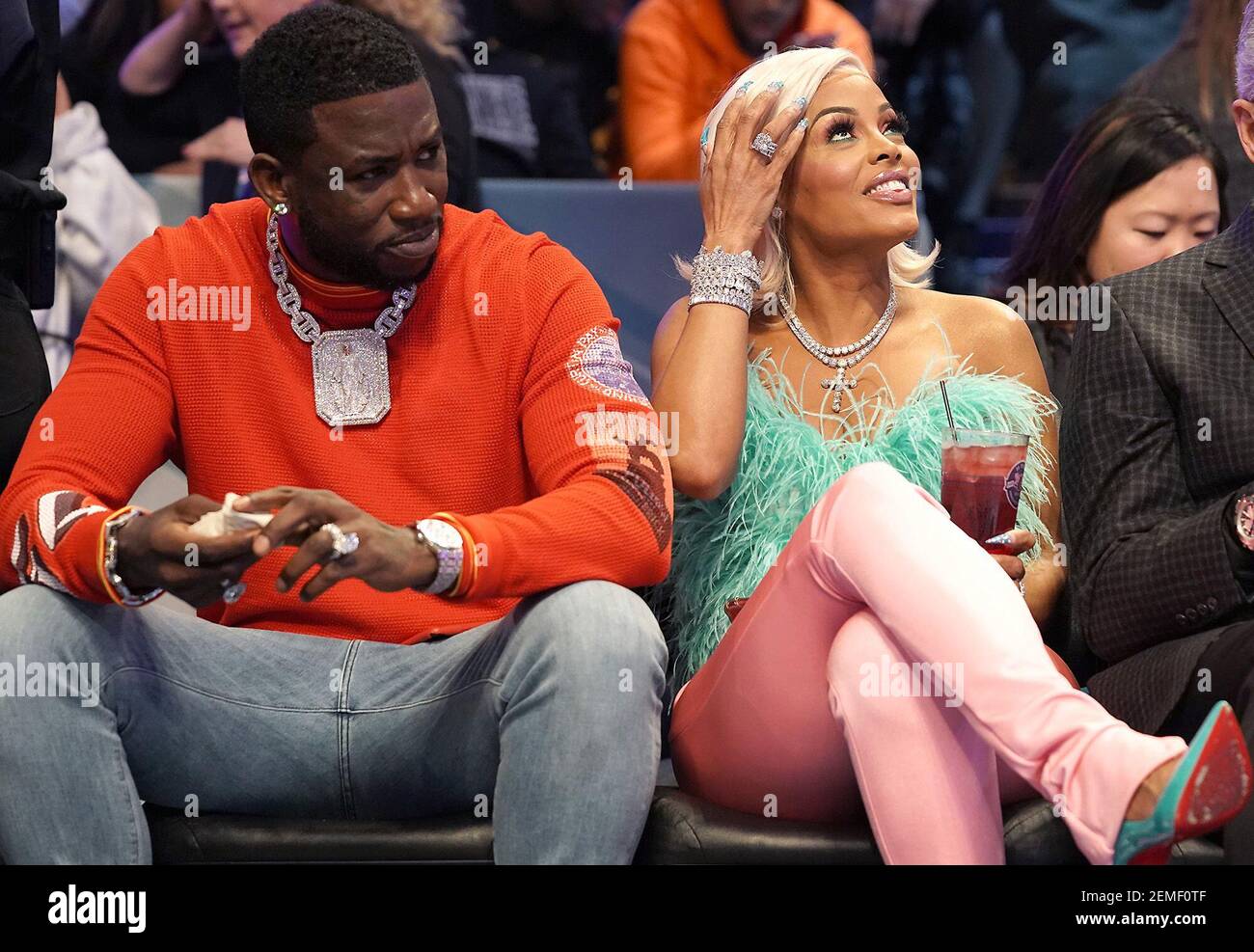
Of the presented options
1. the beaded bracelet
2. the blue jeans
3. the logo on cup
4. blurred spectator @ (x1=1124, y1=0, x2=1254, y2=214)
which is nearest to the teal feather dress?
the beaded bracelet

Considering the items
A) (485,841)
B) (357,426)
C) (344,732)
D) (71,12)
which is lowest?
(485,841)

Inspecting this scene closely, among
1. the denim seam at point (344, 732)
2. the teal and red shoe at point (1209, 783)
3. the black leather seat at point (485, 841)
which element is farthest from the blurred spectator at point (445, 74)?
the teal and red shoe at point (1209, 783)

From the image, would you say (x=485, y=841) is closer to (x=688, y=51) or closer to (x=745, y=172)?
(x=745, y=172)

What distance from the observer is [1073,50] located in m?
3.60

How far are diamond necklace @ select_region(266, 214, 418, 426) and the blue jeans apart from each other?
269 mm

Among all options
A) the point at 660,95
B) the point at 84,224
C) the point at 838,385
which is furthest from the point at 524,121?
the point at 838,385

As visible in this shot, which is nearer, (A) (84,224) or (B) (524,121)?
(A) (84,224)

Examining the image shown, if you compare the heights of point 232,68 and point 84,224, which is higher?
point 232,68

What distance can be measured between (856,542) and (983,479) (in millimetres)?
217

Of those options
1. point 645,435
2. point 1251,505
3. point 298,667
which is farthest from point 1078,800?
point 298,667

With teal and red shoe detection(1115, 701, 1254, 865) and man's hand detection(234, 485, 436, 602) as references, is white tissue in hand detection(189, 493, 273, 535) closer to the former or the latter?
man's hand detection(234, 485, 436, 602)

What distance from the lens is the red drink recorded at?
1.72m

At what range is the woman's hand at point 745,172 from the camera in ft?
6.88

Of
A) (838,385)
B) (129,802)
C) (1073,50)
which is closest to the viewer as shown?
(129,802)
